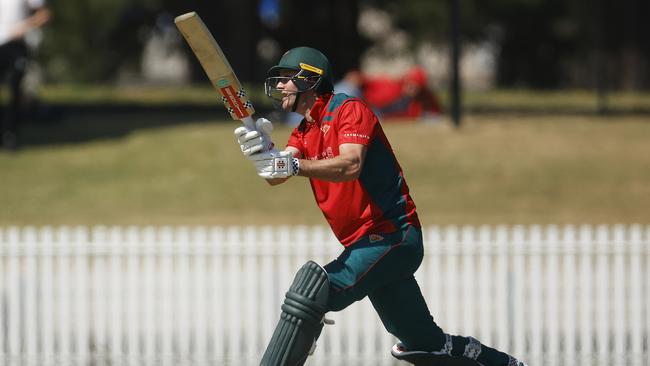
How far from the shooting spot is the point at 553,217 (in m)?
14.8

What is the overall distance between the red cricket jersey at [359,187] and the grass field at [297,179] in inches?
319

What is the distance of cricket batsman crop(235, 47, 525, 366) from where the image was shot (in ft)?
20.9

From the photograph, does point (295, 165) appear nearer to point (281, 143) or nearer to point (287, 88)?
point (287, 88)

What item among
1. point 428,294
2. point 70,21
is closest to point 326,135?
point 428,294

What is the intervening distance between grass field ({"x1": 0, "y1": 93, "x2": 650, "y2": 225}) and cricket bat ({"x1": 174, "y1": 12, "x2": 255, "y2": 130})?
27.2 ft

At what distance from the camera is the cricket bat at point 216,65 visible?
6.14 metres

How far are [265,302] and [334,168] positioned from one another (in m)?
3.99

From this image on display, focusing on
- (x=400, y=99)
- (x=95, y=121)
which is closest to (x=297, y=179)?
(x=400, y=99)

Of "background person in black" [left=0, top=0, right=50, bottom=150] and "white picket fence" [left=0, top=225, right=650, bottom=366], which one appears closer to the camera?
"white picket fence" [left=0, top=225, right=650, bottom=366]

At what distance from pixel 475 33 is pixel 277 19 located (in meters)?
8.84

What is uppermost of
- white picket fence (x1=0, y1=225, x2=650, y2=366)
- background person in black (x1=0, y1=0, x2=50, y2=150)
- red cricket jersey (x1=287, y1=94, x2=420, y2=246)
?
background person in black (x1=0, y1=0, x2=50, y2=150)

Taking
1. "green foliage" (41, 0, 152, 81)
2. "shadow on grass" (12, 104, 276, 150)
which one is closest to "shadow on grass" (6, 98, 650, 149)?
"shadow on grass" (12, 104, 276, 150)

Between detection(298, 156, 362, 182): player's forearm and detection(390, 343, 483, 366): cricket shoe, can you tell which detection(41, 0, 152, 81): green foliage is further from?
detection(298, 156, 362, 182): player's forearm

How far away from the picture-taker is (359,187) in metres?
6.45
